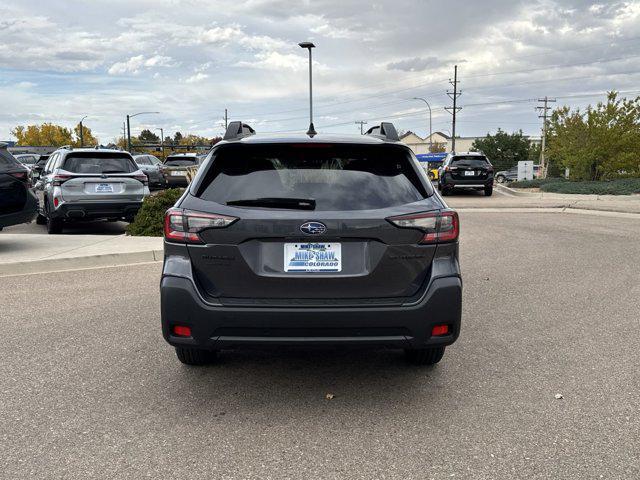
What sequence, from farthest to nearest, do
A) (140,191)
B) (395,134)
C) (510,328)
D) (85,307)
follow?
(140,191), (85,307), (510,328), (395,134)

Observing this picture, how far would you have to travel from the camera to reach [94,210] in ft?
37.7

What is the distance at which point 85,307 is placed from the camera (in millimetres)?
6363

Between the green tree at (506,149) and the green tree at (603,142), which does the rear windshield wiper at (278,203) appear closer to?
the green tree at (603,142)

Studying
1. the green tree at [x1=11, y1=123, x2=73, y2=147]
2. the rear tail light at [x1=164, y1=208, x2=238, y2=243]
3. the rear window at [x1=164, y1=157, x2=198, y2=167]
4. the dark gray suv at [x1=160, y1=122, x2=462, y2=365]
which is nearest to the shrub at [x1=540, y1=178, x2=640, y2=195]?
the rear window at [x1=164, y1=157, x2=198, y2=167]

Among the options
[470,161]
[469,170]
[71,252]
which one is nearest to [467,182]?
[469,170]

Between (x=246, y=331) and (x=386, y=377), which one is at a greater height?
(x=246, y=331)

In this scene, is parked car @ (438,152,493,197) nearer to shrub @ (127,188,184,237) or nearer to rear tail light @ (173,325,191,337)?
shrub @ (127,188,184,237)

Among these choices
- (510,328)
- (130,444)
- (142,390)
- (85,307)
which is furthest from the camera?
(85,307)

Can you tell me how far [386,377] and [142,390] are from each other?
5.59 ft

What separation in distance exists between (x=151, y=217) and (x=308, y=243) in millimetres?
8243

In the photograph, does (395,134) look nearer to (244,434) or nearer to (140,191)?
(244,434)

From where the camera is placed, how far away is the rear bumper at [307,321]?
3.55 m

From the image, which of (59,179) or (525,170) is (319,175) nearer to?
(59,179)

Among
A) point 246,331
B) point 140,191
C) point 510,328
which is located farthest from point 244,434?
point 140,191
